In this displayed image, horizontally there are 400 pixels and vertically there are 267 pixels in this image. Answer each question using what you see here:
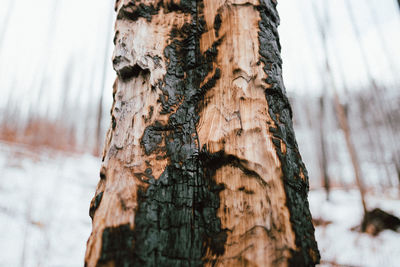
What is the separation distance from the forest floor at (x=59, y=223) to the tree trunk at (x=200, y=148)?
2.15 metres

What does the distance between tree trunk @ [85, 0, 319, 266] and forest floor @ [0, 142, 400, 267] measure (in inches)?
84.7

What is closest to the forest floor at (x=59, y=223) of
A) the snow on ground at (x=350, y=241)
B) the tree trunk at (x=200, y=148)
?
the snow on ground at (x=350, y=241)

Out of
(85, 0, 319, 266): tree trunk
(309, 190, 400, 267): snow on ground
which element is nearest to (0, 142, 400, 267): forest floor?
(309, 190, 400, 267): snow on ground

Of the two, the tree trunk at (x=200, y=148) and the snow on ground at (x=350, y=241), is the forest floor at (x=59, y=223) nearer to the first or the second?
the snow on ground at (x=350, y=241)

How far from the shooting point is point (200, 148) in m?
0.64

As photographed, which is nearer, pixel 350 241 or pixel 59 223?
pixel 59 223

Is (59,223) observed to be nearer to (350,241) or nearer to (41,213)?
(41,213)

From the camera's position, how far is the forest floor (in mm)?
2311

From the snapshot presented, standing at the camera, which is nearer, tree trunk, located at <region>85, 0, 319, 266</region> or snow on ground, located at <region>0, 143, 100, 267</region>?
tree trunk, located at <region>85, 0, 319, 266</region>

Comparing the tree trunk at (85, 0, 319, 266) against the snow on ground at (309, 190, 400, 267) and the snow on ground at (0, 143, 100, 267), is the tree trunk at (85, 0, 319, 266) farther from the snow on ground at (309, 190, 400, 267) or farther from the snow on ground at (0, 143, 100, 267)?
the snow on ground at (309, 190, 400, 267)

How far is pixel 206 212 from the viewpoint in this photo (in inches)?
23.3

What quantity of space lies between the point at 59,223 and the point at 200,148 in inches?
137

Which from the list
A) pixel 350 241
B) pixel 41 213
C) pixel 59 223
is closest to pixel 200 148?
pixel 59 223

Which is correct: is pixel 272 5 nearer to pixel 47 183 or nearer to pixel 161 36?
pixel 161 36
